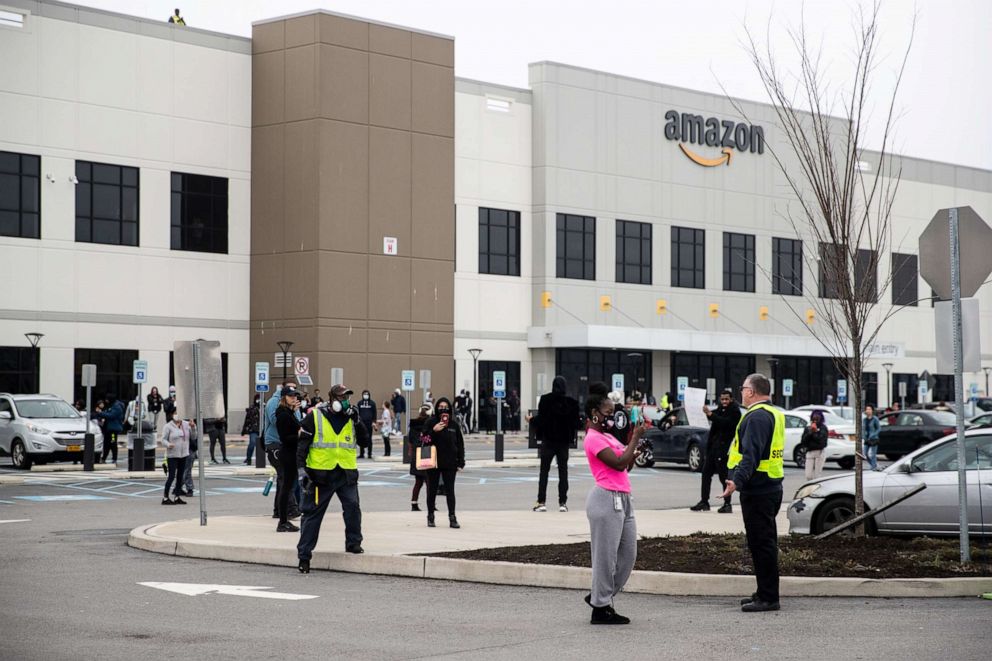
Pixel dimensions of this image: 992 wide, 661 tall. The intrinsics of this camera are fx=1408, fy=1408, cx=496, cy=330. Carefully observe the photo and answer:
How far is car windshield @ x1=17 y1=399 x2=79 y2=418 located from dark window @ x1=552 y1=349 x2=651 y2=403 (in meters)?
29.1

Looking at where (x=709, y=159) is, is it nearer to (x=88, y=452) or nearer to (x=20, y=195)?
(x=20, y=195)

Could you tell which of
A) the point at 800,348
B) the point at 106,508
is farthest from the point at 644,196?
the point at 106,508

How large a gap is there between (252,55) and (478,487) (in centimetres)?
2982

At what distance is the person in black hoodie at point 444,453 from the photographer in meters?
18.3

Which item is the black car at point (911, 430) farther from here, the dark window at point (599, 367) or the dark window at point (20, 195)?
the dark window at point (20, 195)

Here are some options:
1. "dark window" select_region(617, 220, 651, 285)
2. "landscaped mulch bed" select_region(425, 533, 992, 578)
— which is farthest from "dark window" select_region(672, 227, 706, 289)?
"landscaped mulch bed" select_region(425, 533, 992, 578)

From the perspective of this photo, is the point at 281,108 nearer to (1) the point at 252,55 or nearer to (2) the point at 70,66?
(1) the point at 252,55

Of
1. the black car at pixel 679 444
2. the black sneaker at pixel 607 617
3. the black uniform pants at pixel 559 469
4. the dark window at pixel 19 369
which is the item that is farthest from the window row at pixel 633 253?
the black sneaker at pixel 607 617

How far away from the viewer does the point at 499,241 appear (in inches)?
2381

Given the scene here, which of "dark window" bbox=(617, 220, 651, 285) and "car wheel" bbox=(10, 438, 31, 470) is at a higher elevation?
"dark window" bbox=(617, 220, 651, 285)

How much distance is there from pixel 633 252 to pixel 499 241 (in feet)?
24.7

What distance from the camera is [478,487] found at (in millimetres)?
29141

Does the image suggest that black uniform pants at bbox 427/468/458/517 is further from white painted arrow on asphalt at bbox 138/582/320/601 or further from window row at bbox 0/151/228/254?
window row at bbox 0/151/228/254

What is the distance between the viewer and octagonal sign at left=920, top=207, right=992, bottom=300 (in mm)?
13352
